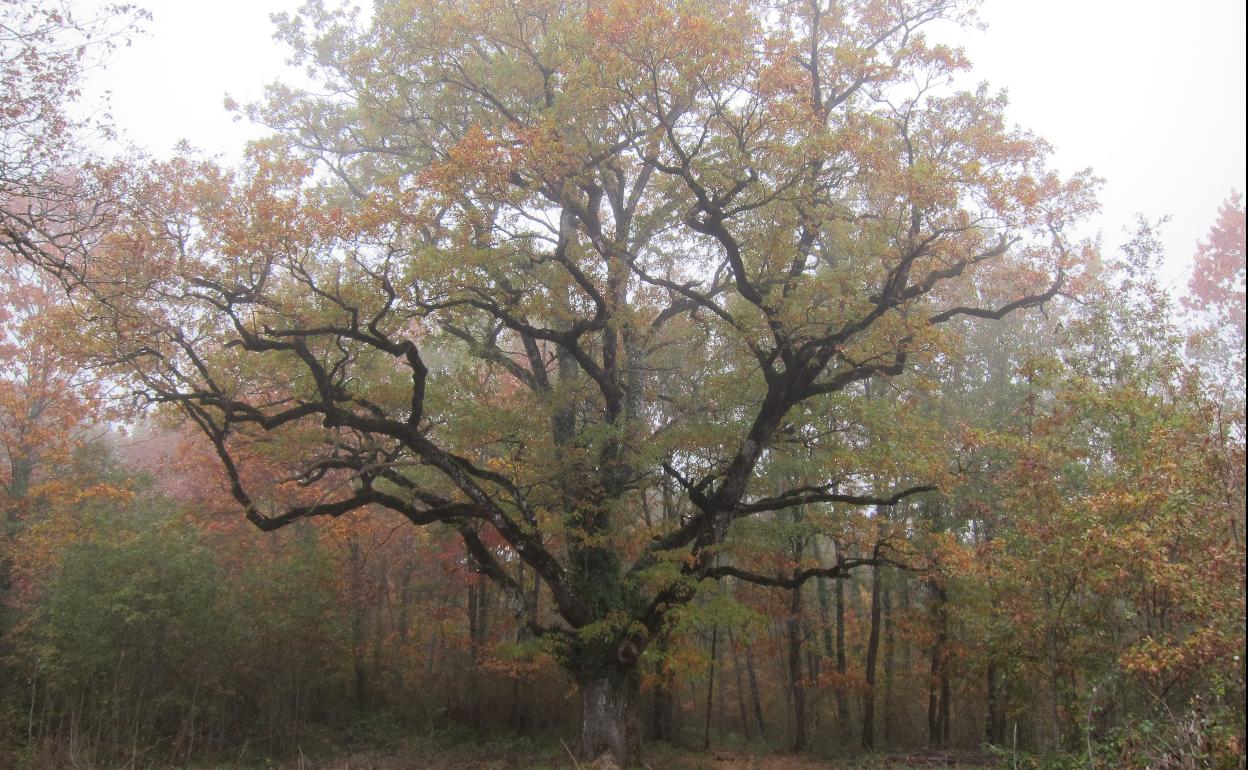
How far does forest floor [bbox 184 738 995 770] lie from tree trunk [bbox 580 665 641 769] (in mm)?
1845

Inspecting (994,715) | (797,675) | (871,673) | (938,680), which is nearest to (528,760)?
(797,675)

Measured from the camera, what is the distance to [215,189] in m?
8.86

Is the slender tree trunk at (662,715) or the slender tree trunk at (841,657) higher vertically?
the slender tree trunk at (841,657)

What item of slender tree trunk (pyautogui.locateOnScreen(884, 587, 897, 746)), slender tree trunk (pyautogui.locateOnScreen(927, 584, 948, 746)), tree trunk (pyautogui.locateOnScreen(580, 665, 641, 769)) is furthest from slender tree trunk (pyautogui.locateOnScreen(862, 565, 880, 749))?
tree trunk (pyautogui.locateOnScreen(580, 665, 641, 769))

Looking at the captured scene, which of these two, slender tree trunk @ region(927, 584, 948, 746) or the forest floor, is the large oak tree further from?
slender tree trunk @ region(927, 584, 948, 746)

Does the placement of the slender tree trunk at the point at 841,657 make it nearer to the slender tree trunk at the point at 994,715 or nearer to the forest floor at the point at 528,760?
the forest floor at the point at 528,760

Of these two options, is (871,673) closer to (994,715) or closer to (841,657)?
(841,657)

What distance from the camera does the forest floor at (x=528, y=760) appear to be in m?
14.2

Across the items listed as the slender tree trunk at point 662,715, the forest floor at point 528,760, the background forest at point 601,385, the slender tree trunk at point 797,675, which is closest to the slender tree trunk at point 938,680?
the background forest at point 601,385

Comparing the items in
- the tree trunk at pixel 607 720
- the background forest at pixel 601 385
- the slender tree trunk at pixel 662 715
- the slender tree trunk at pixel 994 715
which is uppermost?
the background forest at pixel 601 385

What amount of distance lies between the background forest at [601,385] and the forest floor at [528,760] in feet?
3.54

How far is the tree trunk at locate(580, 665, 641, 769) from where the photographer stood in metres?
11.4

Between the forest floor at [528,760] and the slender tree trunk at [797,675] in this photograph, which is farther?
the slender tree trunk at [797,675]

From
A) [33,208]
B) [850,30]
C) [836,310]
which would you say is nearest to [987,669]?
[836,310]
